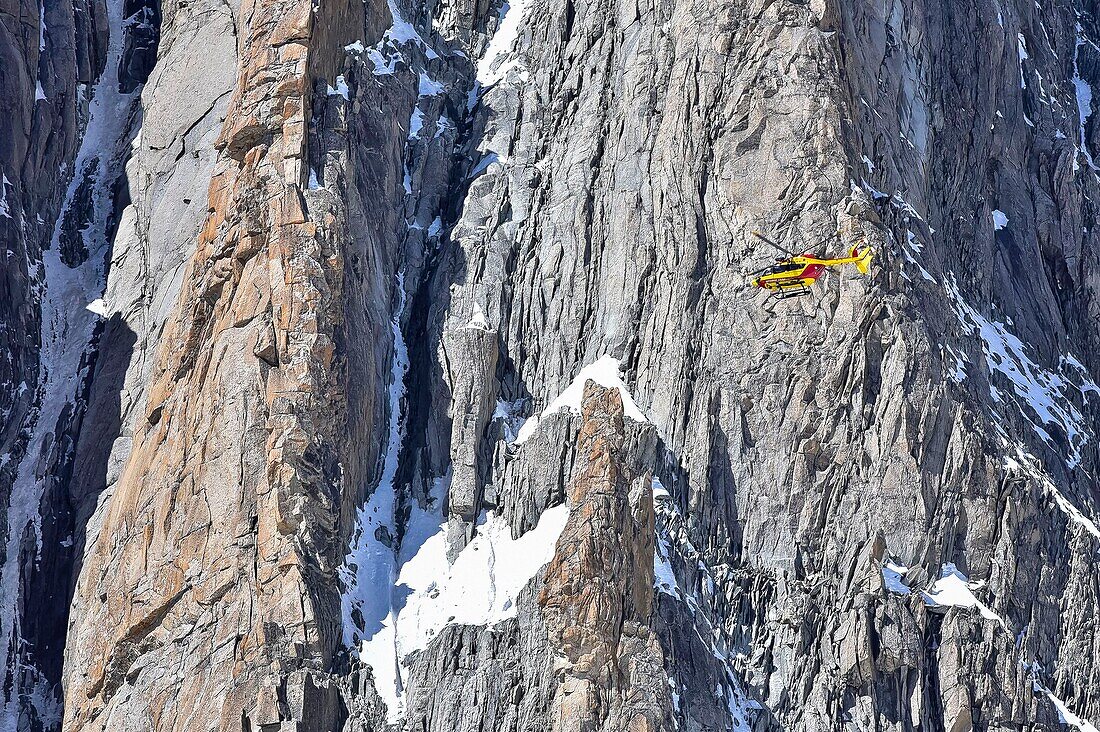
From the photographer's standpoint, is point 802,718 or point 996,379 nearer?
point 802,718

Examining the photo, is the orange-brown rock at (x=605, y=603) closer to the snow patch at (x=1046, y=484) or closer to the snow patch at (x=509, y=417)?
the snow patch at (x=509, y=417)

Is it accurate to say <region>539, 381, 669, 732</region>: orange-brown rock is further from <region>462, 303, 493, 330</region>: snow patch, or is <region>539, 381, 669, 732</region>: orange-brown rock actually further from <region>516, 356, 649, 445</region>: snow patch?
<region>462, 303, 493, 330</region>: snow patch

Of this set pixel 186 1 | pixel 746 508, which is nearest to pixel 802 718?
pixel 746 508

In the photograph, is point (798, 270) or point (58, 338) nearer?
point (798, 270)

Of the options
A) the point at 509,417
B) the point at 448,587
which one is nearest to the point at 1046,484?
the point at 509,417

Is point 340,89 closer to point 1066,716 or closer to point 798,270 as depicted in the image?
point 798,270

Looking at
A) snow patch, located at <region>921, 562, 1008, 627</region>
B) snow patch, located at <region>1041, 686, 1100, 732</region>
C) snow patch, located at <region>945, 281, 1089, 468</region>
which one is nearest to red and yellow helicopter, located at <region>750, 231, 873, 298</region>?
snow patch, located at <region>945, 281, 1089, 468</region>

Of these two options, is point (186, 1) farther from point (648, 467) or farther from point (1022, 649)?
point (1022, 649)
